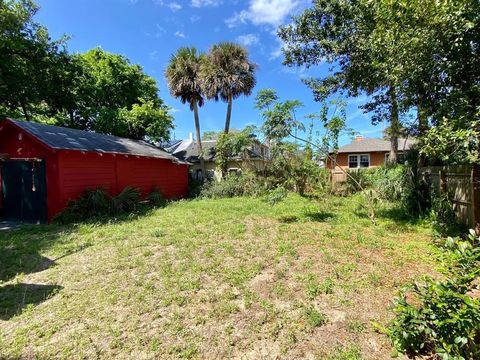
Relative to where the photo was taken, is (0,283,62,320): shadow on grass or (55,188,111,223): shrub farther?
(55,188,111,223): shrub

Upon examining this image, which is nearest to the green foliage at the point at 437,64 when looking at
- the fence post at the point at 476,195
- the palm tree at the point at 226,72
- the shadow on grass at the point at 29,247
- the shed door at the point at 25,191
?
the fence post at the point at 476,195

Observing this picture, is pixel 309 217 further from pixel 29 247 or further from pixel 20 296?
pixel 29 247

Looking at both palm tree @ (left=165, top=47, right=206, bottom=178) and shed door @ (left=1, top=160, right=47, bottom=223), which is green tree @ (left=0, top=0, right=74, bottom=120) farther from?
shed door @ (left=1, top=160, right=47, bottom=223)

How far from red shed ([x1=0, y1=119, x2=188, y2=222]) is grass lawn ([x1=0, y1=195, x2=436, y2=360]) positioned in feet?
6.71

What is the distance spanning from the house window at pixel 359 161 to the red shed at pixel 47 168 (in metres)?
19.7

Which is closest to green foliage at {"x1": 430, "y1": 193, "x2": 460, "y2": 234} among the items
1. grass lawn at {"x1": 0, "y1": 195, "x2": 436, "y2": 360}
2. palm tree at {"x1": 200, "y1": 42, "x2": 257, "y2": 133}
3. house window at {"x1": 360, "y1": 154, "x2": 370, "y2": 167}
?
grass lawn at {"x1": 0, "y1": 195, "x2": 436, "y2": 360}

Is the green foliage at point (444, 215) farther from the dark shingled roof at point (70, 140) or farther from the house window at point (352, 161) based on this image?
Result: the house window at point (352, 161)

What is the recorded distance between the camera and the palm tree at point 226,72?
57.4 feet

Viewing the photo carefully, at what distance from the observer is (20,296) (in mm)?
4160

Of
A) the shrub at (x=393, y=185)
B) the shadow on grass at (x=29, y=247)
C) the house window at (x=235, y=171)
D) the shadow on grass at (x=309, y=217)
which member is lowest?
the shadow on grass at (x=29, y=247)

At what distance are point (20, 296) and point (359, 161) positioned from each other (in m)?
25.1

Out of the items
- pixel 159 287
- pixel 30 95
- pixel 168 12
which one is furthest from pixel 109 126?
pixel 159 287

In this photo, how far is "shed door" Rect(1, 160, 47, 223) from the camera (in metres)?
9.30

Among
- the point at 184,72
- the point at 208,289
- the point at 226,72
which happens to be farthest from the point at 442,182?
the point at 184,72
